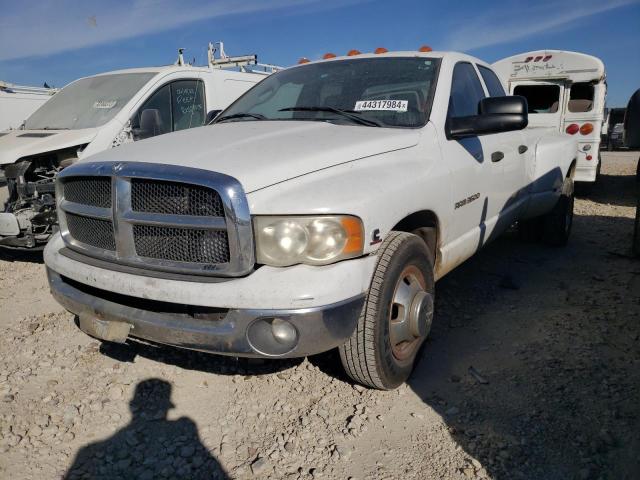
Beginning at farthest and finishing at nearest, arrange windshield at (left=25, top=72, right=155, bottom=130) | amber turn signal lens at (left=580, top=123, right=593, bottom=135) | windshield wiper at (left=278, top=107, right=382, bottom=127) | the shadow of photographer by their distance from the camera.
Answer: amber turn signal lens at (left=580, top=123, right=593, bottom=135) < windshield at (left=25, top=72, right=155, bottom=130) < windshield wiper at (left=278, top=107, right=382, bottom=127) < the shadow of photographer

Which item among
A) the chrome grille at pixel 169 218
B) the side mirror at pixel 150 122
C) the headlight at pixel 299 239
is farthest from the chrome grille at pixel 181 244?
the side mirror at pixel 150 122

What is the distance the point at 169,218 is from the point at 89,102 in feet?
14.8

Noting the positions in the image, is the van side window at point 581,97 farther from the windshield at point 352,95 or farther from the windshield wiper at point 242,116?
the windshield wiper at point 242,116

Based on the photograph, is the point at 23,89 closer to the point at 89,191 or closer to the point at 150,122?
the point at 150,122

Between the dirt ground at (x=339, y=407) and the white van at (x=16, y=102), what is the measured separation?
8842 mm

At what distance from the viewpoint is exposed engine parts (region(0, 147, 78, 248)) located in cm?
495

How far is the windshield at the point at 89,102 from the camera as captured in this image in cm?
569

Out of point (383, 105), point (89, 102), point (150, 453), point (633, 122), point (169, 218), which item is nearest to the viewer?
point (169, 218)

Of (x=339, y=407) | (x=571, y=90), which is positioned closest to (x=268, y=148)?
(x=339, y=407)

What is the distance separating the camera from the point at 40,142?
524 cm

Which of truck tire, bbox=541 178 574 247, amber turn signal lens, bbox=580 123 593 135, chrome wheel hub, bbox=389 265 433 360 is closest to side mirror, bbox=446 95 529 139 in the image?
chrome wheel hub, bbox=389 265 433 360

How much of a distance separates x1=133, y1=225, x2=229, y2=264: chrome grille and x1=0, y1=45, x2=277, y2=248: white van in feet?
7.13

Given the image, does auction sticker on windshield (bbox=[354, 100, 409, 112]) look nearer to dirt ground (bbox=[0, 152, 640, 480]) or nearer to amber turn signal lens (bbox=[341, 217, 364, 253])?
amber turn signal lens (bbox=[341, 217, 364, 253])

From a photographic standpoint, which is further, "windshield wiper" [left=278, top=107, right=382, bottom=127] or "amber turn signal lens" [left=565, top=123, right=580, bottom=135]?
"amber turn signal lens" [left=565, top=123, right=580, bottom=135]
